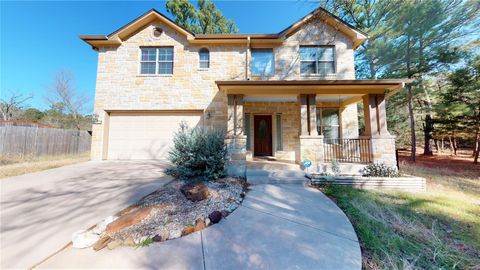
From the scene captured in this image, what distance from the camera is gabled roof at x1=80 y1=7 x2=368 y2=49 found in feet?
29.3

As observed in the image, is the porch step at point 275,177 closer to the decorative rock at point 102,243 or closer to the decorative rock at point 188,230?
the decorative rock at point 188,230

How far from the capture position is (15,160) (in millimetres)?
8195

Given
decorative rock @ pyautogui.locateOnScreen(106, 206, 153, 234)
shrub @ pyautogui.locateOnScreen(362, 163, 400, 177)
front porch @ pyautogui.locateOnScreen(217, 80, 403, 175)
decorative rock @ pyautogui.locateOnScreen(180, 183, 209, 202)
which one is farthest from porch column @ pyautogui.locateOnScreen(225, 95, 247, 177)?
shrub @ pyautogui.locateOnScreen(362, 163, 400, 177)

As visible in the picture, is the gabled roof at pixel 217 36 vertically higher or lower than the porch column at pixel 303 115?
higher

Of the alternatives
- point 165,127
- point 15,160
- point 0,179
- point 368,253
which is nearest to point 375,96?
point 368,253

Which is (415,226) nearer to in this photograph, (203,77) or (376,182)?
(376,182)

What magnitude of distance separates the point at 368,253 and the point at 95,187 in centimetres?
601

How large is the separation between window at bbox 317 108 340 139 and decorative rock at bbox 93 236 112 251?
364 inches

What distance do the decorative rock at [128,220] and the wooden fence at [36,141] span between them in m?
10.5

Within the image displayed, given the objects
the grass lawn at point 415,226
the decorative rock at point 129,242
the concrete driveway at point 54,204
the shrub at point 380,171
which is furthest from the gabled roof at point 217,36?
the decorative rock at point 129,242

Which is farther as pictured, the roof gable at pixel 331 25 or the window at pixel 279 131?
the window at pixel 279 131

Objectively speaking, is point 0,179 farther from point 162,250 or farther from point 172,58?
point 172,58

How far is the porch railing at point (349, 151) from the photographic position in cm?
675

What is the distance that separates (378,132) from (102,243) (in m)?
8.47
